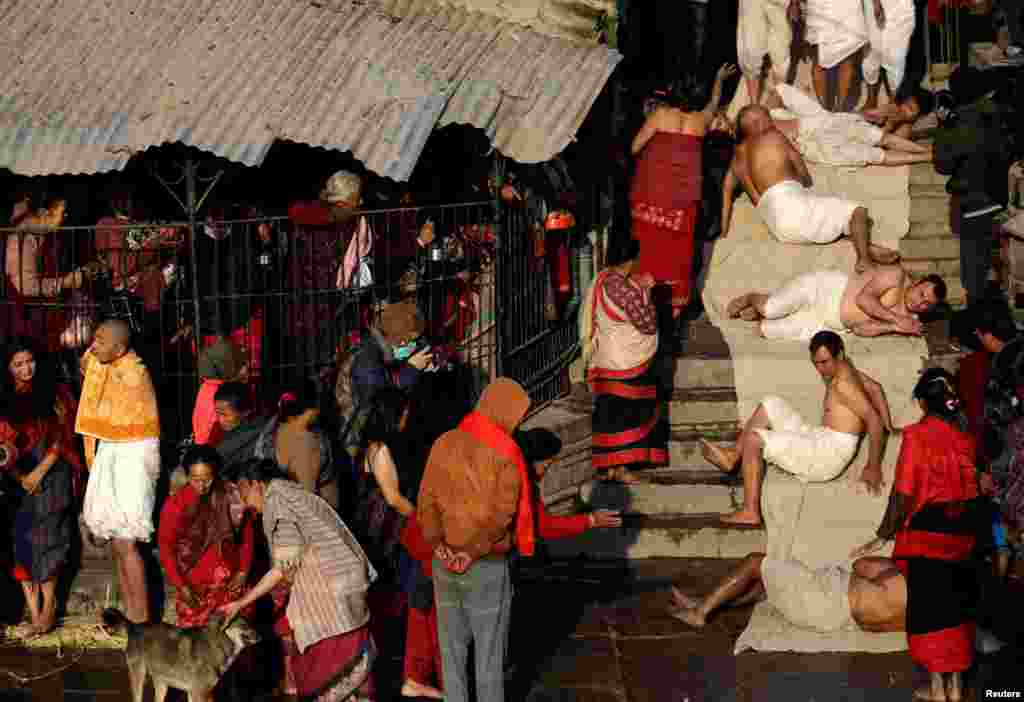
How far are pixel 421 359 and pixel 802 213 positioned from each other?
13.0ft

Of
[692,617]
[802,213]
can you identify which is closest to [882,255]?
[802,213]

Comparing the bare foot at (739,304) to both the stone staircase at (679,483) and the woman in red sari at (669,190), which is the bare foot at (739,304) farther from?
the woman in red sari at (669,190)

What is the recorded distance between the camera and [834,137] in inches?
585

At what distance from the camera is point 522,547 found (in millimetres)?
8844

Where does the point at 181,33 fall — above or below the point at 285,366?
above

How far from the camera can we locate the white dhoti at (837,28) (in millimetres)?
15266

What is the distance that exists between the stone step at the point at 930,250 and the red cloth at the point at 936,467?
4.82 m

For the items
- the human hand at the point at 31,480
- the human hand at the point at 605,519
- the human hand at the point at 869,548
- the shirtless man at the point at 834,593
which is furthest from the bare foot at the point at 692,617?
the human hand at the point at 31,480

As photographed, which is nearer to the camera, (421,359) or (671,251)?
(421,359)

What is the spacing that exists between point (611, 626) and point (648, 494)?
5.09ft

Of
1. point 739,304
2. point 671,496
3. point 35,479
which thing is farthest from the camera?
point 739,304

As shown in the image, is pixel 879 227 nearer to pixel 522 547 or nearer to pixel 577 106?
pixel 577 106

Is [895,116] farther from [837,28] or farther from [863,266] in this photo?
[863,266]

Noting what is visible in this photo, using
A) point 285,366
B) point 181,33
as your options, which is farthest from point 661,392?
point 181,33
